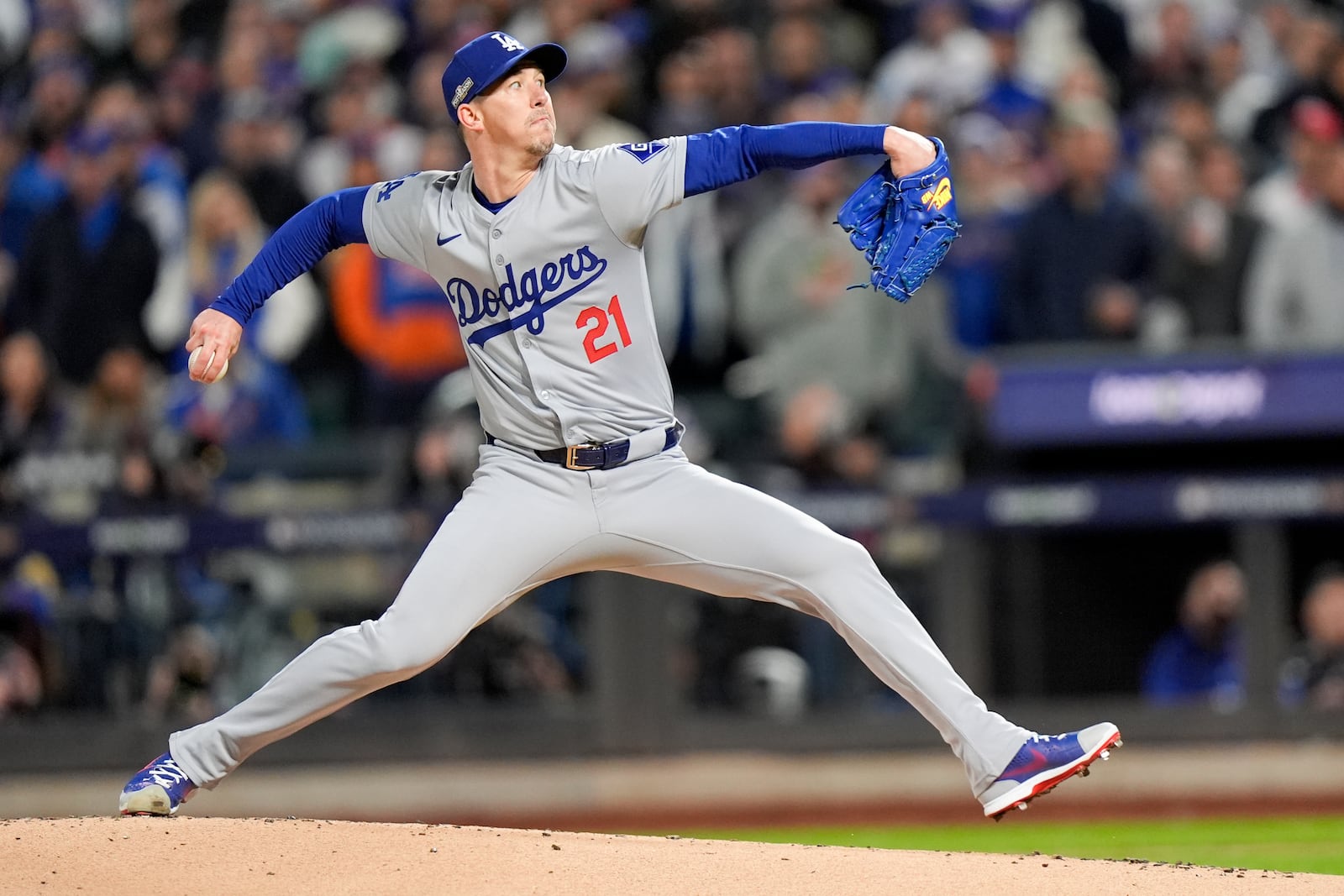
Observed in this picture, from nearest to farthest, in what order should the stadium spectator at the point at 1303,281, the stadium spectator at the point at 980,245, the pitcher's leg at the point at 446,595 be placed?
1. the pitcher's leg at the point at 446,595
2. the stadium spectator at the point at 1303,281
3. the stadium spectator at the point at 980,245

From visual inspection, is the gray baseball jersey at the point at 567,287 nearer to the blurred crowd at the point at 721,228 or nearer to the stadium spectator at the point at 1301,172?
the blurred crowd at the point at 721,228

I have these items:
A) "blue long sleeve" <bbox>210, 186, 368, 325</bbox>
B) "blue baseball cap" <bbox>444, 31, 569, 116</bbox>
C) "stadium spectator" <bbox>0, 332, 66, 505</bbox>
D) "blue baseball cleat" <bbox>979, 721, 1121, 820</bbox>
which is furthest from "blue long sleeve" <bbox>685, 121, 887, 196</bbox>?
"stadium spectator" <bbox>0, 332, 66, 505</bbox>

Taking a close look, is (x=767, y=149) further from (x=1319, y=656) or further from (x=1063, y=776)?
(x=1319, y=656)

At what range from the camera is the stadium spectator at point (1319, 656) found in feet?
26.9

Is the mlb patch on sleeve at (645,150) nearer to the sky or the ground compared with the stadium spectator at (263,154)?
nearer to the ground

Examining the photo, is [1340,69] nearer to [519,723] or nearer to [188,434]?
[519,723]

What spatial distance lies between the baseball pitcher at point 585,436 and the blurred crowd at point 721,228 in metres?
3.61

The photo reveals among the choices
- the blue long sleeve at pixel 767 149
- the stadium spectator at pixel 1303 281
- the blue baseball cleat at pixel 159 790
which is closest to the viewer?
the blue long sleeve at pixel 767 149

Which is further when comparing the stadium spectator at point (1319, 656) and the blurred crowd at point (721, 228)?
the blurred crowd at point (721, 228)

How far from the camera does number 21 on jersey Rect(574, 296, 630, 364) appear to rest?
4465mm

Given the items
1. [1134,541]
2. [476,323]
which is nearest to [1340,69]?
[1134,541]

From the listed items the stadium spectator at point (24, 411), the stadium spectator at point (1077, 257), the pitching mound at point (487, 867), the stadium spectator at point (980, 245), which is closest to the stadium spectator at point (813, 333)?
the stadium spectator at point (980, 245)

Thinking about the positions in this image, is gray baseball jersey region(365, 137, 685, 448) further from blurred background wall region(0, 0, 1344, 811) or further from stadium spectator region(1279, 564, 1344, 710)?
stadium spectator region(1279, 564, 1344, 710)

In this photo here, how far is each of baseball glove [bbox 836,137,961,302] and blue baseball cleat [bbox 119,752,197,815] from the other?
6.33 feet
